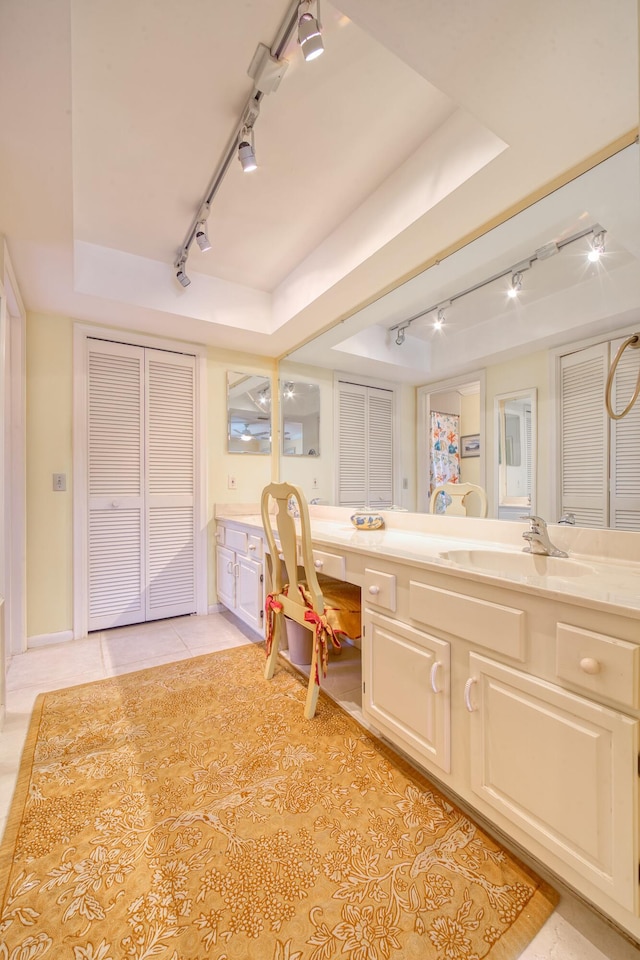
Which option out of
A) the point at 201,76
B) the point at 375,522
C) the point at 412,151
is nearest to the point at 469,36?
the point at 412,151

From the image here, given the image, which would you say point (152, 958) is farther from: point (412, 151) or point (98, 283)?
point (98, 283)

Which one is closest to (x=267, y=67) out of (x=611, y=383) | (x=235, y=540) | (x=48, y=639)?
(x=611, y=383)

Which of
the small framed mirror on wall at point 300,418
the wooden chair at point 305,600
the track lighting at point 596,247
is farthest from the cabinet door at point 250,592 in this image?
the track lighting at point 596,247

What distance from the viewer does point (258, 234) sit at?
90.7 inches

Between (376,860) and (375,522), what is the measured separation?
1.49 metres

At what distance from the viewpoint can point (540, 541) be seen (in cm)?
143

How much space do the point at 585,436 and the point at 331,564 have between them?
1176mm

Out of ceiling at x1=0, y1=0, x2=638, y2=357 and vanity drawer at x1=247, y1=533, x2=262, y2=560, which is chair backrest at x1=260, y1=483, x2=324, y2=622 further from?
ceiling at x1=0, y1=0, x2=638, y2=357

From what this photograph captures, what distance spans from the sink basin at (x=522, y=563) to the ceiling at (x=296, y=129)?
140 centimetres

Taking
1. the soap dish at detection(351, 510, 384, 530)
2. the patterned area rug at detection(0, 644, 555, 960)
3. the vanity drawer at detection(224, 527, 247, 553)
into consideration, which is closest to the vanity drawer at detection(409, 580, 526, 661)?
the patterned area rug at detection(0, 644, 555, 960)

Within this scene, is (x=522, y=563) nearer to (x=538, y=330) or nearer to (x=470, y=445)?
(x=470, y=445)

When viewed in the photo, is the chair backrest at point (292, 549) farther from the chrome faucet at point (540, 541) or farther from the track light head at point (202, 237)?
the track light head at point (202, 237)

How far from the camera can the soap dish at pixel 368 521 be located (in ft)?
7.66

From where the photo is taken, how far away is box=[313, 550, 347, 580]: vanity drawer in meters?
1.79
